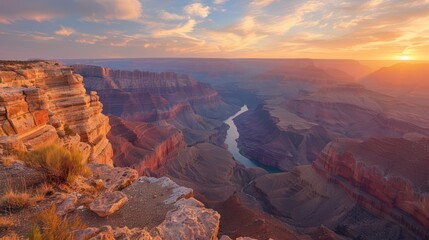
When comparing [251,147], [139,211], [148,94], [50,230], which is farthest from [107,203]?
[148,94]

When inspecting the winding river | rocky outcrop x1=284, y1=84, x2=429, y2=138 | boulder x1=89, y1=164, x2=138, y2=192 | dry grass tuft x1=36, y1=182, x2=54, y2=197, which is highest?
dry grass tuft x1=36, y1=182, x2=54, y2=197

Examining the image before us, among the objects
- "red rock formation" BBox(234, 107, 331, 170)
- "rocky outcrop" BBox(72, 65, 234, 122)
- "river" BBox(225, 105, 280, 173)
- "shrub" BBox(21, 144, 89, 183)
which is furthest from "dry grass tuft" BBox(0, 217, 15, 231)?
"rocky outcrop" BBox(72, 65, 234, 122)

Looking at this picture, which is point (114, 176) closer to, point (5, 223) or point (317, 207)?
point (5, 223)

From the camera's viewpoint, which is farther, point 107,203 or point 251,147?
point 251,147

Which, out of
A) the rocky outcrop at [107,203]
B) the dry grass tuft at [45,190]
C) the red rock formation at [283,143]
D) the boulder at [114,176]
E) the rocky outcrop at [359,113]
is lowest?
the red rock formation at [283,143]

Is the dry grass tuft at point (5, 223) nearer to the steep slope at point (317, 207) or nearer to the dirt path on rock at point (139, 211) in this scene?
the dirt path on rock at point (139, 211)

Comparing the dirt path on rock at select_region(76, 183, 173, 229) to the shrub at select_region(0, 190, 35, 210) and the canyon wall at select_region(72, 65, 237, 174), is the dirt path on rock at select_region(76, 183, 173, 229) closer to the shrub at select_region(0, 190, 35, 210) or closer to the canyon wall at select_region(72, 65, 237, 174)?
the shrub at select_region(0, 190, 35, 210)

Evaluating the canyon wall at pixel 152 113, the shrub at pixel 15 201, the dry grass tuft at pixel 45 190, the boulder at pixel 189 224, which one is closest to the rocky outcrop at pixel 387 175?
the canyon wall at pixel 152 113
